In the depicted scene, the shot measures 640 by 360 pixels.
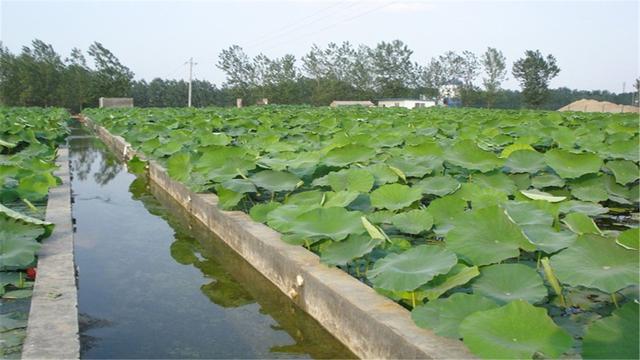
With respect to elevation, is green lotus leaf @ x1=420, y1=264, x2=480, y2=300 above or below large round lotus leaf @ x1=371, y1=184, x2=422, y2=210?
below

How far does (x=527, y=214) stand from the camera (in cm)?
226

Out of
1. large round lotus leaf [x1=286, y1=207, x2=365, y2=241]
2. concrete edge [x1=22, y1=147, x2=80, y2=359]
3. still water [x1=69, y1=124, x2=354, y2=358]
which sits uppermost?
large round lotus leaf [x1=286, y1=207, x2=365, y2=241]

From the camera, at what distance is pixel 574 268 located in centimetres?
175

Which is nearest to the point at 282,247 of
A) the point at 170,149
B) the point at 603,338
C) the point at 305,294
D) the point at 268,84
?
the point at 305,294

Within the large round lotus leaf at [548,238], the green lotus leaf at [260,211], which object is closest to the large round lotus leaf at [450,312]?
the large round lotus leaf at [548,238]

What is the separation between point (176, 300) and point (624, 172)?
3124mm

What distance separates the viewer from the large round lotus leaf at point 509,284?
174cm

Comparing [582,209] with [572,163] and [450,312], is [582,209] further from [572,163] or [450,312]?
[450,312]

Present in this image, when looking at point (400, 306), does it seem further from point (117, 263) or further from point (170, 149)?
point (170, 149)

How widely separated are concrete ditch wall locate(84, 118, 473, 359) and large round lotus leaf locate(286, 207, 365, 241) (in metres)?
0.16

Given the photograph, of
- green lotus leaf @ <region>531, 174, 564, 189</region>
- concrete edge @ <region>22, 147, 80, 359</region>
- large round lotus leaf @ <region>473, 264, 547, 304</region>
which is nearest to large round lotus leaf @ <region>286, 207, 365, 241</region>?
large round lotus leaf @ <region>473, 264, 547, 304</region>

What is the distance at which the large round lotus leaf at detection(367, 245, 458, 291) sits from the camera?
70.7 inches

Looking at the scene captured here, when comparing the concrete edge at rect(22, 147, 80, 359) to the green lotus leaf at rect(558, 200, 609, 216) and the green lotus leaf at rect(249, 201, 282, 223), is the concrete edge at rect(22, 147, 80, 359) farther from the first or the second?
the green lotus leaf at rect(558, 200, 609, 216)

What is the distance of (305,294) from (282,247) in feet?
1.26
